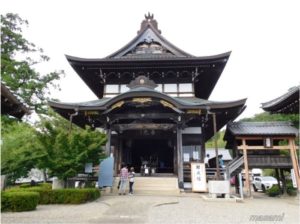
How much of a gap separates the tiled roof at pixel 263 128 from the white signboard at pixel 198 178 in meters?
2.88

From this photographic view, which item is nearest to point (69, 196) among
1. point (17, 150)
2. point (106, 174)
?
point (17, 150)

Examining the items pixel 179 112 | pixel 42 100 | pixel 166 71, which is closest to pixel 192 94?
pixel 166 71

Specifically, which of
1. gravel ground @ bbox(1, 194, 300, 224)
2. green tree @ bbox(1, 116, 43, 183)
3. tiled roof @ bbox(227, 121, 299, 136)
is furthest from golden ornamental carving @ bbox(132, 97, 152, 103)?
gravel ground @ bbox(1, 194, 300, 224)

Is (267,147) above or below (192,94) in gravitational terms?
below

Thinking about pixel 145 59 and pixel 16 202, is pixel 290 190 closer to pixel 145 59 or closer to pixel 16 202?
pixel 145 59

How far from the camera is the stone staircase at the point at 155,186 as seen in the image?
47.8 feet

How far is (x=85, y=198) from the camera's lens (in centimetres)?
1114

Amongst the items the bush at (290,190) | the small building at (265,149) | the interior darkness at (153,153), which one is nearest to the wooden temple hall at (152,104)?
the interior darkness at (153,153)

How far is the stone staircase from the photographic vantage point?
14.6m

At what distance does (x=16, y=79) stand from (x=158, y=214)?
19.7m

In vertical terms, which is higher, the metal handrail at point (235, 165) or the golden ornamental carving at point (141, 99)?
the golden ornamental carving at point (141, 99)

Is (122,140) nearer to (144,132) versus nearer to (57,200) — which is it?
(144,132)

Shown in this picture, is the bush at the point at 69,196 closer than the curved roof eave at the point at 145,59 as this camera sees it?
Yes

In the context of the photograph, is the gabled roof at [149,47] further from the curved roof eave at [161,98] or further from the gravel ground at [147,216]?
the gravel ground at [147,216]
